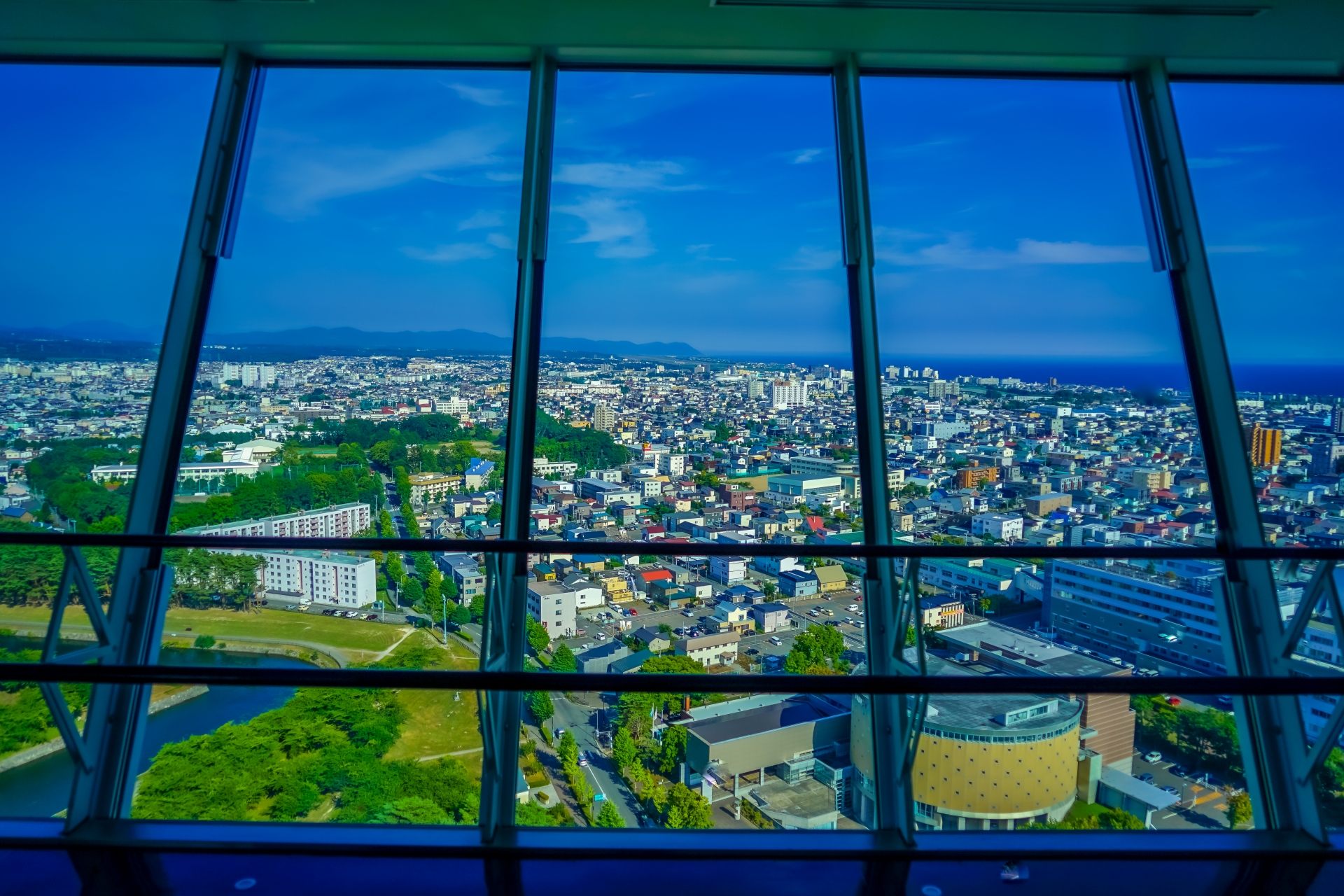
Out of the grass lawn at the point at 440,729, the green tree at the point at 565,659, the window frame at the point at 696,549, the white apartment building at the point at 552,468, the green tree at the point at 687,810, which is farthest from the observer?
the white apartment building at the point at 552,468

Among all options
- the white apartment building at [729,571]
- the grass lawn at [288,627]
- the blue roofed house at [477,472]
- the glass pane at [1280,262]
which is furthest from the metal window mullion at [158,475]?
the glass pane at [1280,262]

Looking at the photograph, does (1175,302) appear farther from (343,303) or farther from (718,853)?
(343,303)

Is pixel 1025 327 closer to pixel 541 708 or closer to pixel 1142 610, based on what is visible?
pixel 1142 610

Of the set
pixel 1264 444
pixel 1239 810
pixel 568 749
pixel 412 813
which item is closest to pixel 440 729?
pixel 412 813

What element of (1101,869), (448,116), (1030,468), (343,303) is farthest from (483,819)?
(448,116)

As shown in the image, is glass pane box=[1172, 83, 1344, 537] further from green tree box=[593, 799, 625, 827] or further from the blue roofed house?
the blue roofed house

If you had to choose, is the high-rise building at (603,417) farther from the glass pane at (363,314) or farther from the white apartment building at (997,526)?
the white apartment building at (997,526)

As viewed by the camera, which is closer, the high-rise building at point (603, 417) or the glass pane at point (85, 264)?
the glass pane at point (85, 264)
